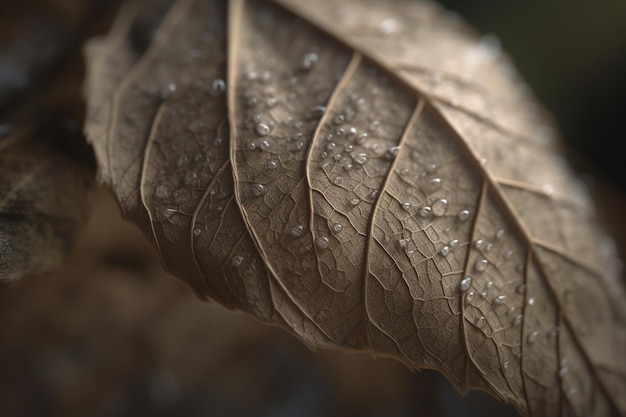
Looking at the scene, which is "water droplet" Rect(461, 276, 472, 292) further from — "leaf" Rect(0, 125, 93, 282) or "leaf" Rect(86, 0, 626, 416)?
"leaf" Rect(0, 125, 93, 282)

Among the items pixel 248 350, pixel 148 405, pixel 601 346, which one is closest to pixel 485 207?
pixel 601 346

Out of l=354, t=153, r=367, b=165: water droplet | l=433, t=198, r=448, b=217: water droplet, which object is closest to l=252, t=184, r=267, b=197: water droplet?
l=354, t=153, r=367, b=165: water droplet

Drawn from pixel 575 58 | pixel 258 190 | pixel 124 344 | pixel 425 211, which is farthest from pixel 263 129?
pixel 575 58

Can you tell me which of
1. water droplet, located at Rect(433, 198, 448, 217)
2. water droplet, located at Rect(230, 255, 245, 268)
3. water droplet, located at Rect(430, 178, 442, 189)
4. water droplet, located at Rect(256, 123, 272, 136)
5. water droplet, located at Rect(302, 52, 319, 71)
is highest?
water droplet, located at Rect(302, 52, 319, 71)

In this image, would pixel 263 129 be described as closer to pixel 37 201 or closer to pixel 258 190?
pixel 258 190

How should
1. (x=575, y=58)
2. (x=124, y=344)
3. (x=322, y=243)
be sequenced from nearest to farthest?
1. (x=322, y=243)
2. (x=124, y=344)
3. (x=575, y=58)

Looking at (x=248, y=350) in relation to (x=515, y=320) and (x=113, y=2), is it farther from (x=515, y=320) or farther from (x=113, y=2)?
(x=113, y=2)
